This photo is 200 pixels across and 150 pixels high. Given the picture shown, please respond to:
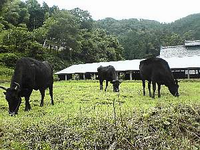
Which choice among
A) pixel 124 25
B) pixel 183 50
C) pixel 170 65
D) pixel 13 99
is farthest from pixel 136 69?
pixel 124 25

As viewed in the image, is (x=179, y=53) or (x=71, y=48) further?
(x=71, y=48)

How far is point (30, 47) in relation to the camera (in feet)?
128

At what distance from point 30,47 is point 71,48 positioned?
14.4 metres

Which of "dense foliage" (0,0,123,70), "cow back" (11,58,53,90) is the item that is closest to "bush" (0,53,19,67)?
"dense foliage" (0,0,123,70)

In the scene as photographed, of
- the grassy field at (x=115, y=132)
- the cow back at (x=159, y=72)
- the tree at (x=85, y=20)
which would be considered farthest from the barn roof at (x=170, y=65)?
the tree at (x=85, y=20)

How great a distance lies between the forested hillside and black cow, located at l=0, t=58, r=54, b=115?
31.0ft

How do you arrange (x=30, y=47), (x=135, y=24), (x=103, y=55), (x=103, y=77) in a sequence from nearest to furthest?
(x=103, y=77), (x=30, y=47), (x=103, y=55), (x=135, y=24)

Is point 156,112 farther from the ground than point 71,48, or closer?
closer

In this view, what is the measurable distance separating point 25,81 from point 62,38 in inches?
1588

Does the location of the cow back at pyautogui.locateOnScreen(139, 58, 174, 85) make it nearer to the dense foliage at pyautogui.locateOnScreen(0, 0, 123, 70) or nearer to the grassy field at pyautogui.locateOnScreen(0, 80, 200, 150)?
the grassy field at pyautogui.locateOnScreen(0, 80, 200, 150)

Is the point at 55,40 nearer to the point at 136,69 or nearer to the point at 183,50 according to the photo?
the point at 136,69

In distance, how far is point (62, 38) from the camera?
49.3 meters

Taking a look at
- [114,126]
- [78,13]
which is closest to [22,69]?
[114,126]

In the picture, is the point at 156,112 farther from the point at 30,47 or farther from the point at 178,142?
the point at 30,47
